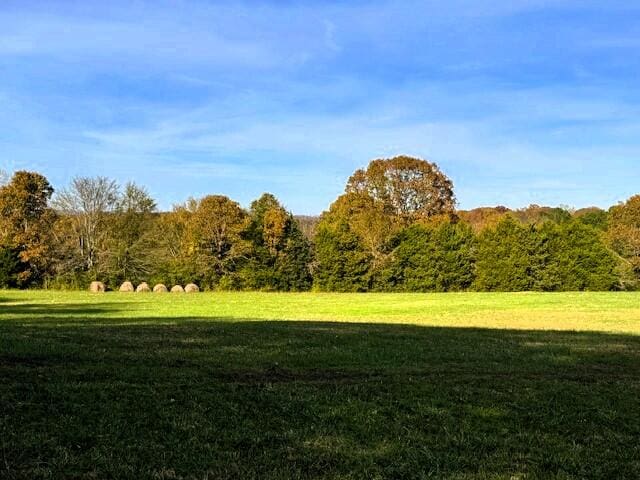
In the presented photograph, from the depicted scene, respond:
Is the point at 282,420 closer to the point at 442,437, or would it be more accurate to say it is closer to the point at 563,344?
the point at 442,437

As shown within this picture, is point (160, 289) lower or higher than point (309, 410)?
higher

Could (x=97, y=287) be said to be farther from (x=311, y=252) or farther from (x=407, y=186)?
(x=407, y=186)

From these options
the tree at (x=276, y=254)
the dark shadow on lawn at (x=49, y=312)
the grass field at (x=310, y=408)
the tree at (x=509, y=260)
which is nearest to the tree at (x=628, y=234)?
the tree at (x=509, y=260)

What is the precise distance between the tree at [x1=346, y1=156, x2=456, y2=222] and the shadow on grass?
158 ft

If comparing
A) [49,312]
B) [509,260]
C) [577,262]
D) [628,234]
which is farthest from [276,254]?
[628,234]

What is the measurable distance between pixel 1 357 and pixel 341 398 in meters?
6.42

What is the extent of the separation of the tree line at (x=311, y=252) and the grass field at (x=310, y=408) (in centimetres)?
3890

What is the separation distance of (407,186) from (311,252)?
1301 cm

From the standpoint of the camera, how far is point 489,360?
12578mm

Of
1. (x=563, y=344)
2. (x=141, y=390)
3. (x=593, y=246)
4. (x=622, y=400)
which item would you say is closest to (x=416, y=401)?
(x=622, y=400)

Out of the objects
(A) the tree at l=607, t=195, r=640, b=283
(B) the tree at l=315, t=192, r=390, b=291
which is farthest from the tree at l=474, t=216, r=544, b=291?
(B) the tree at l=315, t=192, r=390, b=291

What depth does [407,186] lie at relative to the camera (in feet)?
203

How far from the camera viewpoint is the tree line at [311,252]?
2088 inches

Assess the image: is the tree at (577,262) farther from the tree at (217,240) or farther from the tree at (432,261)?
the tree at (217,240)
